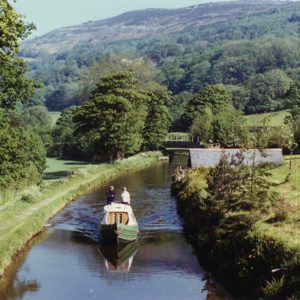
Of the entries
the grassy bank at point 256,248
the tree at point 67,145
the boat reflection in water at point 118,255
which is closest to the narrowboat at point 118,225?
the boat reflection in water at point 118,255

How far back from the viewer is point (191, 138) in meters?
106

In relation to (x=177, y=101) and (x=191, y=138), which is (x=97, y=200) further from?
(x=177, y=101)

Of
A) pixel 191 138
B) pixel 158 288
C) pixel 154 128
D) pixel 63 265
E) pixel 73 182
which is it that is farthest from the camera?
pixel 191 138

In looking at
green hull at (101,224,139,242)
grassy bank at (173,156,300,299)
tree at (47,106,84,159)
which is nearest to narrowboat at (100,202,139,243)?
green hull at (101,224,139,242)

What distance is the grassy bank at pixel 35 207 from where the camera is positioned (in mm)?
31219

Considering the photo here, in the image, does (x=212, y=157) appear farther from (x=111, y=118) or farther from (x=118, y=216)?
(x=118, y=216)

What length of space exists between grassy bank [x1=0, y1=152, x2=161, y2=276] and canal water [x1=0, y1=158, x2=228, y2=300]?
0.76 metres

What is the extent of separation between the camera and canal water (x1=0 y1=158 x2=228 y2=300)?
25.4m

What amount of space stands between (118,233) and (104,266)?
3.15 meters

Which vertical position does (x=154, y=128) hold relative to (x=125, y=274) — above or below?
above

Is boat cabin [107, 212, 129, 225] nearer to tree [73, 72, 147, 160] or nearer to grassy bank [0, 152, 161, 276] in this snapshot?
grassy bank [0, 152, 161, 276]

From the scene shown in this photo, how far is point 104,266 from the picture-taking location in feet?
97.8

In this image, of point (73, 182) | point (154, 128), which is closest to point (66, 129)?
point (154, 128)

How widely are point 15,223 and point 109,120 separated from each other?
37914mm
